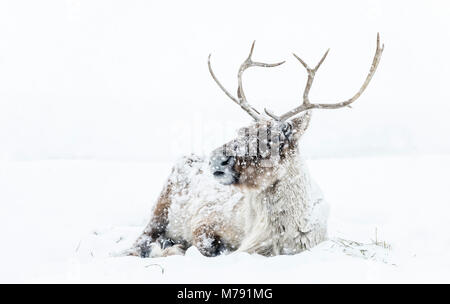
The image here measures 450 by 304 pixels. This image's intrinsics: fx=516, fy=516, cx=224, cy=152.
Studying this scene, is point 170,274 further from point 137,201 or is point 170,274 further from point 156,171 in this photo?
point 156,171

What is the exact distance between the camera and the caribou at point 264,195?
4.25m

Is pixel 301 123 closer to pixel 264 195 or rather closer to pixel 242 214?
pixel 264 195

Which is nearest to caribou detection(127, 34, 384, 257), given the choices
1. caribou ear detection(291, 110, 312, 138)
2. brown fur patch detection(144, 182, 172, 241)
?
caribou ear detection(291, 110, 312, 138)

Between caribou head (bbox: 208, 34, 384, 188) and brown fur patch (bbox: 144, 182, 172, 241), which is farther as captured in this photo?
brown fur patch (bbox: 144, 182, 172, 241)

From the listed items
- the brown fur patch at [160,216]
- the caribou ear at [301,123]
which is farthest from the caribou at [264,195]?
the brown fur patch at [160,216]

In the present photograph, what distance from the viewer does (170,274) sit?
3457 mm

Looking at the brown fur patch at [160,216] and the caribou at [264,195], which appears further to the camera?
the brown fur patch at [160,216]

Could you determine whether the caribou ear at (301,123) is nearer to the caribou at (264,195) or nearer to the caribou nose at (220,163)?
the caribou at (264,195)

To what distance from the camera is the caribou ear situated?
441 centimetres

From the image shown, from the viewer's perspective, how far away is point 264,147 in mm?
4270

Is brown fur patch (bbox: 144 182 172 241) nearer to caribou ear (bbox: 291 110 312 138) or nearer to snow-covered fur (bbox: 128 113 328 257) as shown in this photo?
snow-covered fur (bbox: 128 113 328 257)

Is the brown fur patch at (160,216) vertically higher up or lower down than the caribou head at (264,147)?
lower down
